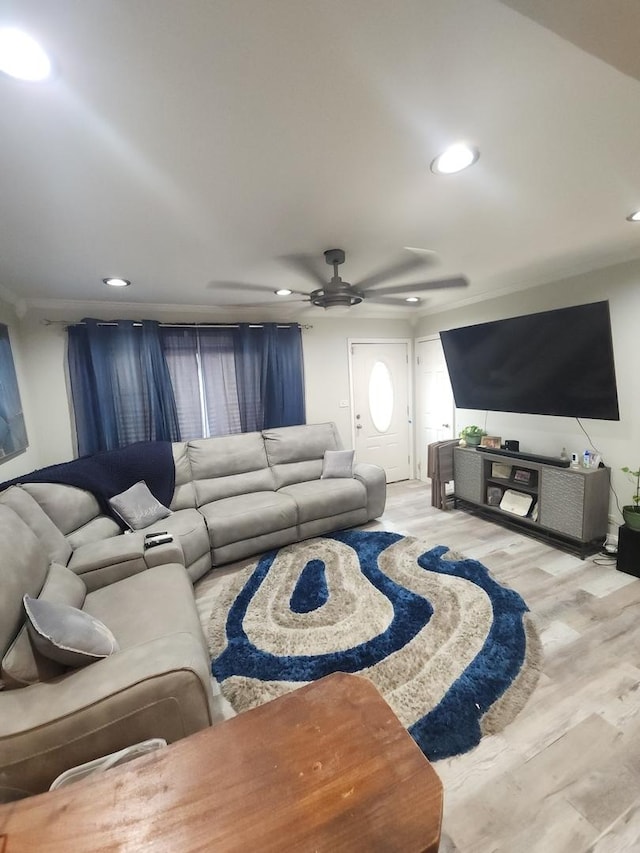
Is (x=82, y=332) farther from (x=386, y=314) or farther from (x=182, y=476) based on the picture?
(x=386, y=314)

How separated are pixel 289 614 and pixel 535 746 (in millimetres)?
1379

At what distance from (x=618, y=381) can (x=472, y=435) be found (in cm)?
136

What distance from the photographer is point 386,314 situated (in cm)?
464

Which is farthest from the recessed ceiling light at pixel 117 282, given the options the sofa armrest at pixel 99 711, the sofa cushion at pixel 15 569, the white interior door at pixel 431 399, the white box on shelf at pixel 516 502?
the white box on shelf at pixel 516 502

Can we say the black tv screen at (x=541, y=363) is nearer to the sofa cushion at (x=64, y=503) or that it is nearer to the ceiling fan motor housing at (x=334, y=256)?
the ceiling fan motor housing at (x=334, y=256)

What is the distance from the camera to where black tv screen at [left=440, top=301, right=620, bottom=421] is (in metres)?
2.60

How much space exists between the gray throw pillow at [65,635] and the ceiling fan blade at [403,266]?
242cm

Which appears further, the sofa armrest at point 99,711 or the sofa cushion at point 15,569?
the sofa cushion at point 15,569

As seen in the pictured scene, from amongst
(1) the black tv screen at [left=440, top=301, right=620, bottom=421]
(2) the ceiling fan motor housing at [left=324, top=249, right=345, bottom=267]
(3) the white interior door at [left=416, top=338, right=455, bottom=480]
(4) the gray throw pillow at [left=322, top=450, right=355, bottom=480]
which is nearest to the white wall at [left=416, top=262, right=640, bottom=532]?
(1) the black tv screen at [left=440, top=301, right=620, bottom=421]

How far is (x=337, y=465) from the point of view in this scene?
375 centimetres

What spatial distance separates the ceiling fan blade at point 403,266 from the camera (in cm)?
246

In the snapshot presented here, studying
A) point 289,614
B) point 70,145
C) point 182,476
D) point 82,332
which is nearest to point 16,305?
point 82,332

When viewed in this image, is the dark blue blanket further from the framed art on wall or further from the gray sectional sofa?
the framed art on wall

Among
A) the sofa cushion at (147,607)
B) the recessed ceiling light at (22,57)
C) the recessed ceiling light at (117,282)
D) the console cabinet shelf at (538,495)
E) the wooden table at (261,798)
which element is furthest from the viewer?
the console cabinet shelf at (538,495)
